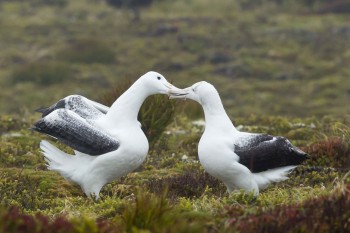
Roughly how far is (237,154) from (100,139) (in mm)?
1525

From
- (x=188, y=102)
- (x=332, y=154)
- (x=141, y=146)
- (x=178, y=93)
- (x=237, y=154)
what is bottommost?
(x=188, y=102)

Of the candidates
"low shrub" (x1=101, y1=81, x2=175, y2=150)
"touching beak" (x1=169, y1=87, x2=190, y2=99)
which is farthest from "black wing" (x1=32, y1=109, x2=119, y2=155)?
"low shrub" (x1=101, y1=81, x2=175, y2=150)

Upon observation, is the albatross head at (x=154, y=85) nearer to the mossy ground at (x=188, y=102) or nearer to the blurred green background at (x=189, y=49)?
the mossy ground at (x=188, y=102)

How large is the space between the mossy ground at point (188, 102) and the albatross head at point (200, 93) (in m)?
1.01

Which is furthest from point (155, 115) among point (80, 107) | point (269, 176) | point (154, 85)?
point (269, 176)

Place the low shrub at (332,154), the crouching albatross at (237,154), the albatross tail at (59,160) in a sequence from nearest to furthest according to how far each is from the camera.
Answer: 1. the crouching albatross at (237,154)
2. the albatross tail at (59,160)
3. the low shrub at (332,154)

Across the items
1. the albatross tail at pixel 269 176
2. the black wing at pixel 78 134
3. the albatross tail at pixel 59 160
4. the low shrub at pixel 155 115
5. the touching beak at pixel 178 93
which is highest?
the touching beak at pixel 178 93

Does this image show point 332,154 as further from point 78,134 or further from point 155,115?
point 78,134

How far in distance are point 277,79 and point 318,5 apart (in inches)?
785

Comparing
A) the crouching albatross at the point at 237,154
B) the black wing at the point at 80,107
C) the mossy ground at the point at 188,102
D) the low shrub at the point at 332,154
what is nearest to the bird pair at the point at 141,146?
the crouching albatross at the point at 237,154

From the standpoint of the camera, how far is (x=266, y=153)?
27.9ft

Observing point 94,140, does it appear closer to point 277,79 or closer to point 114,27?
point 277,79

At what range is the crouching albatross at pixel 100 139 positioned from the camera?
8648mm

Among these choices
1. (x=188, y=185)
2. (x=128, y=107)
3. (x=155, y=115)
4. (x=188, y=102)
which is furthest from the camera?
(x=188, y=102)
